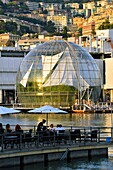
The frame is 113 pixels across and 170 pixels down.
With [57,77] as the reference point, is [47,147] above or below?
below

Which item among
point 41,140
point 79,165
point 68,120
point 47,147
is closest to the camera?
point 47,147

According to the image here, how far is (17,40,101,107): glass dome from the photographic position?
408 ft

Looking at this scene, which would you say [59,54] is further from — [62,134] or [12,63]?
[62,134]

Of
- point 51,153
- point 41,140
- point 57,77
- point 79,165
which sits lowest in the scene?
point 79,165

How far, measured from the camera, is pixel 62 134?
41844 millimetres

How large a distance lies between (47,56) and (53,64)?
1893 mm

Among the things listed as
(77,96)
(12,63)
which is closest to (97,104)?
(77,96)

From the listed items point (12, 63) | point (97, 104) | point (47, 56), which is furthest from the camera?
point (12, 63)

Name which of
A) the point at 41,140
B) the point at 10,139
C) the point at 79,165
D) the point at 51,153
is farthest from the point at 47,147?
the point at 10,139

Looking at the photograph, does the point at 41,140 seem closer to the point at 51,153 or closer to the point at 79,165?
the point at 51,153

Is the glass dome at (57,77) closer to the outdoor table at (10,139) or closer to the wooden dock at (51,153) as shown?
the wooden dock at (51,153)

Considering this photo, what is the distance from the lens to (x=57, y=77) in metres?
126

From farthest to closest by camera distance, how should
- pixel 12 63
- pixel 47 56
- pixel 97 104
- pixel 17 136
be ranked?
1. pixel 12 63
2. pixel 97 104
3. pixel 47 56
4. pixel 17 136

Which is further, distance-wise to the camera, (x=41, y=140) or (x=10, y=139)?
(x=41, y=140)
